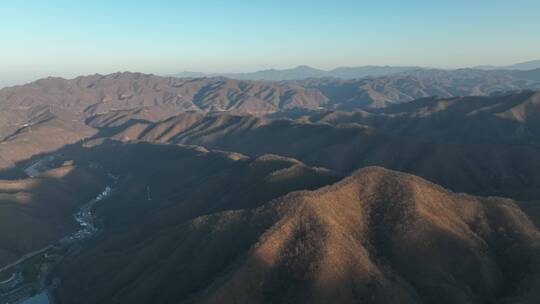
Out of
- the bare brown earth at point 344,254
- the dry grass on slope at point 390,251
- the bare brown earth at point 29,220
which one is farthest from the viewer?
the bare brown earth at point 29,220

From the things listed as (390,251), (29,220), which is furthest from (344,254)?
(29,220)

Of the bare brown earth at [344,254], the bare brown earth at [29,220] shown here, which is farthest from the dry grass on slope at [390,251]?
the bare brown earth at [29,220]

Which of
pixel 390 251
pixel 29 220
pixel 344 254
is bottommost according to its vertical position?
pixel 29 220

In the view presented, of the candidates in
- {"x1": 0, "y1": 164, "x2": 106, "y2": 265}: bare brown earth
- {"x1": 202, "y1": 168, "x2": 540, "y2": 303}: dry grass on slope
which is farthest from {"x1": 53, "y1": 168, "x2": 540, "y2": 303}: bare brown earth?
{"x1": 0, "y1": 164, "x2": 106, "y2": 265}: bare brown earth

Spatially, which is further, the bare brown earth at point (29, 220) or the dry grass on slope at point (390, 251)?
the bare brown earth at point (29, 220)

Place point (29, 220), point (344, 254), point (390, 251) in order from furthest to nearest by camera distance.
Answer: point (29, 220), point (390, 251), point (344, 254)

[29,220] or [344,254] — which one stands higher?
[344,254]

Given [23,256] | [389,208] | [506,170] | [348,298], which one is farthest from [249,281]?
[506,170]

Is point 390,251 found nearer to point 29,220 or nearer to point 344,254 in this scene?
point 344,254

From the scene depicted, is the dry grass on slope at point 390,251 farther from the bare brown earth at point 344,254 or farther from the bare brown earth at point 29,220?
the bare brown earth at point 29,220

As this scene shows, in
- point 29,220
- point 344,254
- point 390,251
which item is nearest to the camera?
point 344,254
